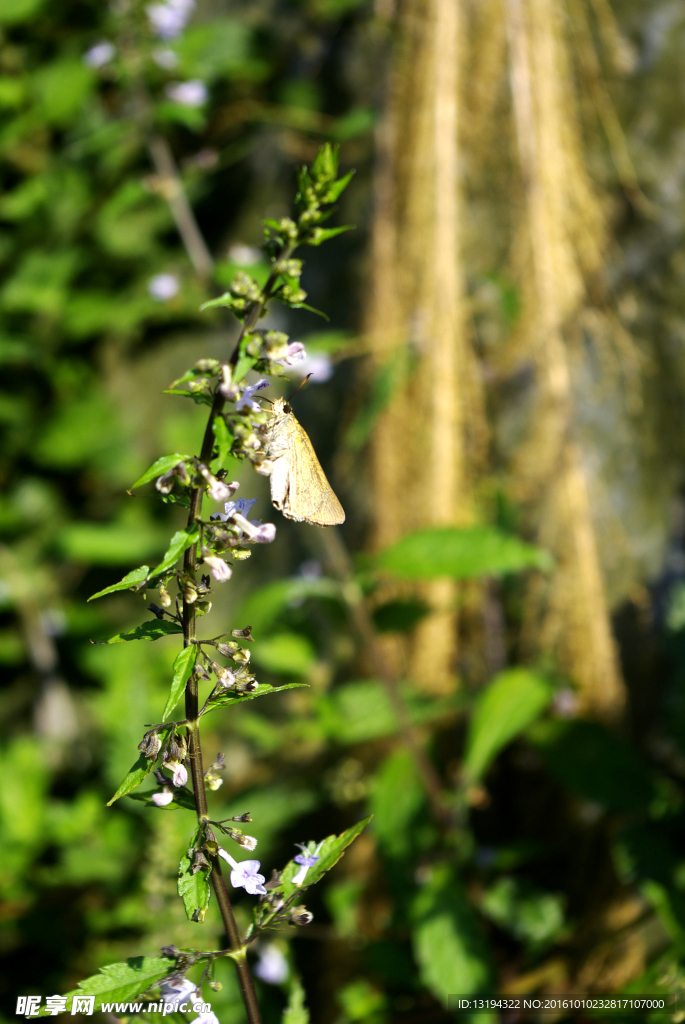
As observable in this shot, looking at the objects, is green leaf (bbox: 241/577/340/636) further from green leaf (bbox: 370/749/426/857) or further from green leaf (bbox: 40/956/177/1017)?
green leaf (bbox: 40/956/177/1017)

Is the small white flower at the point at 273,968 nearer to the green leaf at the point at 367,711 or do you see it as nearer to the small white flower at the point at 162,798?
the green leaf at the point at 367,711

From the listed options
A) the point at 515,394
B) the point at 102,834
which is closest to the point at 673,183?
the point at 515,394

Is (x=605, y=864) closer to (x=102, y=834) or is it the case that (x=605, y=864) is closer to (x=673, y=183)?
(x=102, y=834)

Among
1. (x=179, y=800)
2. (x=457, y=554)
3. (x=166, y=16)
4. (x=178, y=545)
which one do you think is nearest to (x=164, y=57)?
(x=166, y=16)

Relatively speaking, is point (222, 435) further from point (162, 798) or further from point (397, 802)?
point (397, 802)

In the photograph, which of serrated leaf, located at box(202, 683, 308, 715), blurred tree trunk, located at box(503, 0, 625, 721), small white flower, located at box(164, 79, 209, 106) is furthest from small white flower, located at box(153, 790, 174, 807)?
small white flower, located at box(164, 79, 209, 106)

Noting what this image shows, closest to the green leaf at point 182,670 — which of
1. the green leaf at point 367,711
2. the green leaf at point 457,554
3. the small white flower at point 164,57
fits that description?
the green leaf at point 457,554
